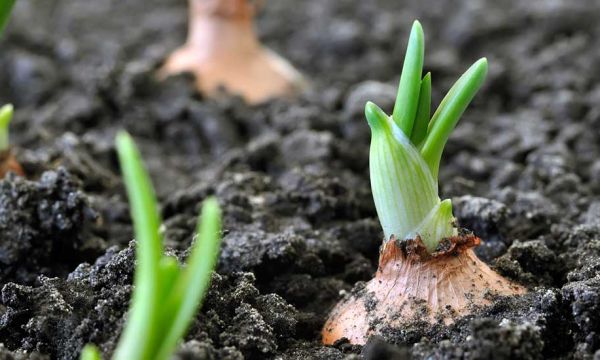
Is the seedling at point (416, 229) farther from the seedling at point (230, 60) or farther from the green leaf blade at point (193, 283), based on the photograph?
the seedling at point (230, 60)

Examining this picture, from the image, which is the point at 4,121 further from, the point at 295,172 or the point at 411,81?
the point at 411,81

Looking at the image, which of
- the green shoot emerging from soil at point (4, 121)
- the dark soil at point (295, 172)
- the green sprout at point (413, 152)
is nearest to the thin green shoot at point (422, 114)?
the green sprout at point (413, 152)

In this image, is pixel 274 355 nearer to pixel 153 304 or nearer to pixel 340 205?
pixel 153 304

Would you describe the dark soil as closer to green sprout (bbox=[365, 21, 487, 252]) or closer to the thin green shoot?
green sprout (bbox=[365, 21, 487, 252])

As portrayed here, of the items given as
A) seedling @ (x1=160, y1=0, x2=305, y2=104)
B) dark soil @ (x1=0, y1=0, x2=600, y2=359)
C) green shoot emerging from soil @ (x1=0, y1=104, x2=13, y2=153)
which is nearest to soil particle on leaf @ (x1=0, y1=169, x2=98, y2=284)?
dark soil @ (x1=0, y1=0, x2=600, y2=359)

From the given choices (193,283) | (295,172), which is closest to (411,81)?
(193,283)

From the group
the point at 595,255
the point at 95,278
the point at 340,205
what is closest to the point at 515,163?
the point at 340,205
